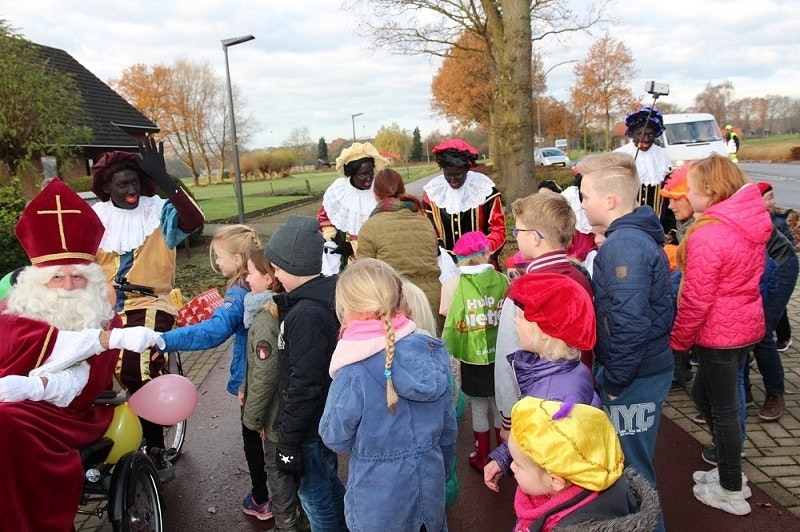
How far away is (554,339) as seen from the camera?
2.43 metres

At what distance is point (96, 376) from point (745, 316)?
10.9 ft

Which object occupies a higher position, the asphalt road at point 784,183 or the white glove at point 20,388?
the white glove at point 20,388

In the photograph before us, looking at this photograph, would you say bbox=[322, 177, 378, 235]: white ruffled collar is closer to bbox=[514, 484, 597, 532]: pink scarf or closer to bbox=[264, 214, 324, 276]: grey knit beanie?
bbox=[264, 214, 324, 276]: grey knit beanie

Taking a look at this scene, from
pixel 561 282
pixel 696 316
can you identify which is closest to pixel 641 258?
pixel 561 282

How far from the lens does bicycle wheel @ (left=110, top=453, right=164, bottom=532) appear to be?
278cm

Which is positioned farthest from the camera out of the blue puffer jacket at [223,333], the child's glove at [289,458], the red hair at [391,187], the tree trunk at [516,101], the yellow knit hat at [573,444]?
the tree trunk at [516,101]

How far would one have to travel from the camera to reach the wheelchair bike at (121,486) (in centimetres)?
278

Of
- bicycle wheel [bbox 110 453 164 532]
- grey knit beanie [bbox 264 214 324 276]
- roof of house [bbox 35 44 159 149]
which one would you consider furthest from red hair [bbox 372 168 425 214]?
roof of house [bbox 35 44 159 149]

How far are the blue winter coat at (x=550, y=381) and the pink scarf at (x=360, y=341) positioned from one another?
0.54 meters

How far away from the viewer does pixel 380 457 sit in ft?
7.74

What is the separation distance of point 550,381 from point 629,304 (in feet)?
1.83

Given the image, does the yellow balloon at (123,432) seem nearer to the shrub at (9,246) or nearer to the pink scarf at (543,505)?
the pink scarf at (543,505)

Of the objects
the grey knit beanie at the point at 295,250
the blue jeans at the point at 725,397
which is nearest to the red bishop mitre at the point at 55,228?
the grey knit beanie at the point at 295,250

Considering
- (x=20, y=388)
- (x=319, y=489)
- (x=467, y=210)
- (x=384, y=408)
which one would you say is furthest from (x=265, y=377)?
(x=467, y=210)
